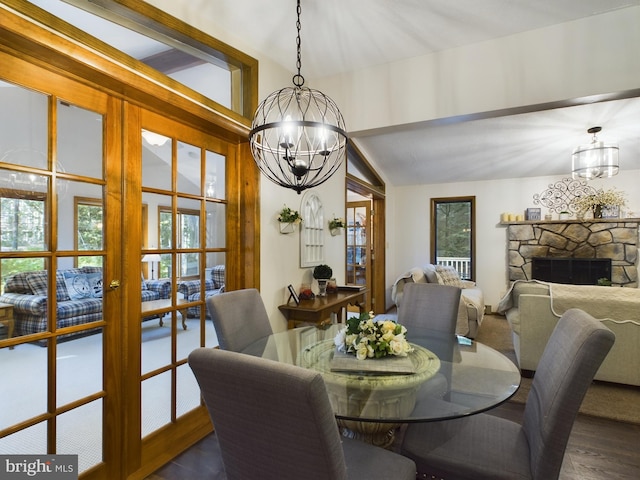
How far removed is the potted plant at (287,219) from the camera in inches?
117

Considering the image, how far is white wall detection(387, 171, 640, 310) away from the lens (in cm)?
602

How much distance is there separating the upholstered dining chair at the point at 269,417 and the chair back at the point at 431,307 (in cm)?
158

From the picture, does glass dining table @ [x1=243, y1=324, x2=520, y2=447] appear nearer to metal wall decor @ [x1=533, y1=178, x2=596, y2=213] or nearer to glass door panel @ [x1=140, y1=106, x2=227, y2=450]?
glass door panel @ [x1=140, y1=106, x2=227, y2=450]

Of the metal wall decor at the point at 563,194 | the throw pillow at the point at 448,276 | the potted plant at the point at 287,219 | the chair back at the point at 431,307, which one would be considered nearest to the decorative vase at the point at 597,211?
the metal wall decor at the point at 563,194

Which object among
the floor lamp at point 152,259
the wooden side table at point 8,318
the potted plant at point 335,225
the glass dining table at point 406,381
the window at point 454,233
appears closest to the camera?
the glass dining table at point 406,381

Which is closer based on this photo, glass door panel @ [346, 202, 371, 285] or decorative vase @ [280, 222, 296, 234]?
decorative vase @ [280, 222, 296, 234]

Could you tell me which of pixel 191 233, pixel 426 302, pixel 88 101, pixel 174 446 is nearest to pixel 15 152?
→ pixel 88 101

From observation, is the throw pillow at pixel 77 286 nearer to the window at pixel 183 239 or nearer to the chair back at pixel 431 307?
the window at pixel 183 239

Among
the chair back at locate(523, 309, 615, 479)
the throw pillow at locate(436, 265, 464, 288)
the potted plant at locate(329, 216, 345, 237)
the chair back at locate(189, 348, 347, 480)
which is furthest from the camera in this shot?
the throw pillow at locate(436, 265, 464, 288)

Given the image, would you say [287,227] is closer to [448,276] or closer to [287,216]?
[287,216]

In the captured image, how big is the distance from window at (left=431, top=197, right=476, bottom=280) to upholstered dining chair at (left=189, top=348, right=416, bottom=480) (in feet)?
20.3

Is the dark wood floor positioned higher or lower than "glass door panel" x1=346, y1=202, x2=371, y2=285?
lower

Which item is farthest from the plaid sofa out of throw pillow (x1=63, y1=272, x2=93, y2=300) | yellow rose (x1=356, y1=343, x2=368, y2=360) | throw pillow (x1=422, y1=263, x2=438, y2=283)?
throw pillow (x1=422, y1=263, x2=438, y2=283)

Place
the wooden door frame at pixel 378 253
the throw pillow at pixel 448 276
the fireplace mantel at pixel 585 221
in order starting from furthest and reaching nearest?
the wooden door frame at pixel 378 253 → the fireplace mantel at pixel 585 221 → the throw pillow at pixel 448 276
